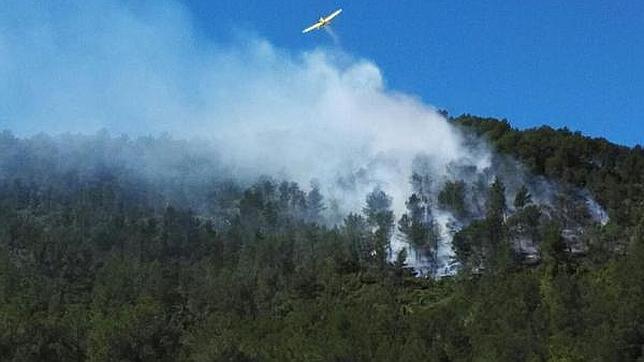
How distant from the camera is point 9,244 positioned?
628 feet

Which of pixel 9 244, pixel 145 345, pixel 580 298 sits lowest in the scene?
pixel 145 345

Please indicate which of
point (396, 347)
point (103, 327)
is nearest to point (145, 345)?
point (103, 327)

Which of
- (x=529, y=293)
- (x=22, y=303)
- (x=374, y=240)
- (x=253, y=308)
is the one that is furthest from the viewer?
(x=374, y=240)

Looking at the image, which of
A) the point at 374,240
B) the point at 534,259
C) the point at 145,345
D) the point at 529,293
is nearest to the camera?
the point at 145,345

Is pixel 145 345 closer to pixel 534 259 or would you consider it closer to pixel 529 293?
pixel 529 293

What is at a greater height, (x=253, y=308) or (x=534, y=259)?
(x=534, y=259)

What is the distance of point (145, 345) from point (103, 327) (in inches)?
277

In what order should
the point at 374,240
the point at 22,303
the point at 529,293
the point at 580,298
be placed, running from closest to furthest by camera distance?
1. the point at 580,298
2. the point at 529,293
3. the point at 22,303
4. the point at 374,240

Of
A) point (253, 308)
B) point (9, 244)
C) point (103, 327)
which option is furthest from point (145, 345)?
point (9, 244)

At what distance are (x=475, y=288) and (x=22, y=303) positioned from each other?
64788mm

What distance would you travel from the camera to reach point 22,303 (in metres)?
134

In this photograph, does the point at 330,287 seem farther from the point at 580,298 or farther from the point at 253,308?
the point at 580,298

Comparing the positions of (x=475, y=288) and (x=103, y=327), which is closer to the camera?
(x=103, y=327)

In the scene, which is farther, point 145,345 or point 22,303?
point 22,303
